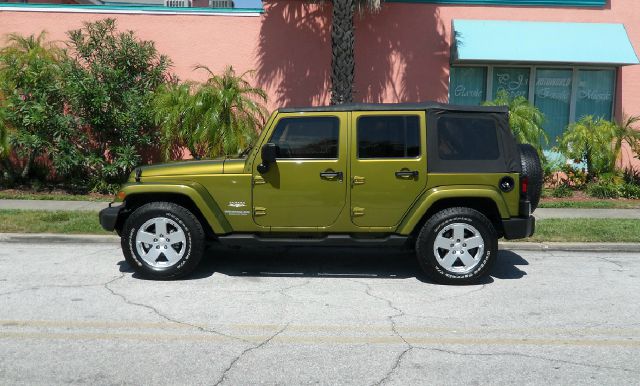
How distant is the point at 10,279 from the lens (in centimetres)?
704

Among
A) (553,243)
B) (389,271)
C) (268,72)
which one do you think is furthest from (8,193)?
(553,243)

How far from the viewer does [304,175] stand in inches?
272

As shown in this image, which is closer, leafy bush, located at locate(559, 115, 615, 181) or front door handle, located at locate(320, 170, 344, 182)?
front door handle, located at locate(320, 170, 344, 182)

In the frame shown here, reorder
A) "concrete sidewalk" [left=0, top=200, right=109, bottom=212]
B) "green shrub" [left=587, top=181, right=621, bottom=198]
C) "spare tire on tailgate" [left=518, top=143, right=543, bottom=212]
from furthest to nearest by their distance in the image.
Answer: "green shrub" [left=587, top=181, right=621, bottom=198]
"concrete sidewalk" [left=0, top=200, right=109, bottom=212]
"spare tire on tailgate" [left=518, top=143, right=543, bottom=212]

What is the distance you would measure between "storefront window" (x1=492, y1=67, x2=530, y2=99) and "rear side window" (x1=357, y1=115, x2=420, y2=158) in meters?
8.19

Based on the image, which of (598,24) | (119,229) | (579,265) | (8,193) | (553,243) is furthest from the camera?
(598,24)

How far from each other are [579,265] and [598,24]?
8.12 metres

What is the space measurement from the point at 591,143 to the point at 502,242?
540cm

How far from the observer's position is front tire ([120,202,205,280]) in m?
6.95

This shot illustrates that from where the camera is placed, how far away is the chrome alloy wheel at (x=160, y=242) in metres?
6.98

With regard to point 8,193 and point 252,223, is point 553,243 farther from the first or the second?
point 8,193

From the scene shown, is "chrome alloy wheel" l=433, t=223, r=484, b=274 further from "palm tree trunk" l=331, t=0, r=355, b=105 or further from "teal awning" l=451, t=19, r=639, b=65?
"teal awning" l=451, t=19, r=639, b=65

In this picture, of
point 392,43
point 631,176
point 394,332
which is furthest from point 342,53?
point 394,332

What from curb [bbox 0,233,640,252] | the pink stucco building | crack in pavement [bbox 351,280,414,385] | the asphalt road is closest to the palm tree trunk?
the pink stucco building
